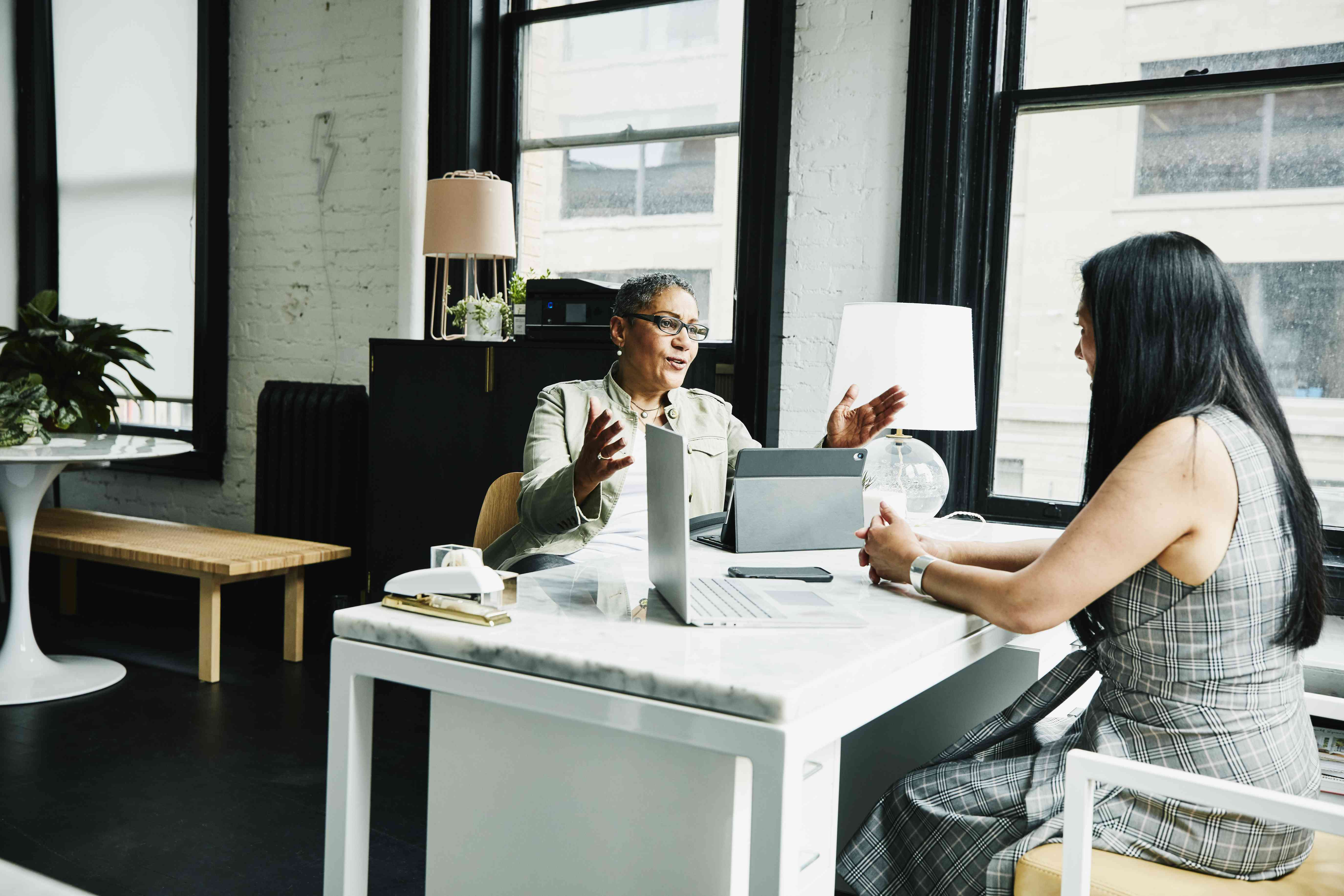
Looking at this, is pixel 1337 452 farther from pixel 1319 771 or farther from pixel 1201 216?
pixel 1319 771

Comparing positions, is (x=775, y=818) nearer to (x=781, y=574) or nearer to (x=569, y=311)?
(x=781, y=574)

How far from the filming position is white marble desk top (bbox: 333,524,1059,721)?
1150mm

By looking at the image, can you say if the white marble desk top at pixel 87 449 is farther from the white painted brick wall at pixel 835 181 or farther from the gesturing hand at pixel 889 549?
the gesturing hand at pixel 889 549

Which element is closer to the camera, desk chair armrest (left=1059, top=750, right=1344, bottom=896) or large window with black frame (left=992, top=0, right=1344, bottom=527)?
desk chair armrest (left=1059, top=750, right=1344, bottom=896)

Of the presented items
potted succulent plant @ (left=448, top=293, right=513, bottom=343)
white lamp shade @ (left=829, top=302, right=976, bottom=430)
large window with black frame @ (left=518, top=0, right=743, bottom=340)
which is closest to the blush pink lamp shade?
white lamp shade @ (left=829, top=302, right=976, bottom=430)

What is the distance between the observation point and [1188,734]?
4.70ft

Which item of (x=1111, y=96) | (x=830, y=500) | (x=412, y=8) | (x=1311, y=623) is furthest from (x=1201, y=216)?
(x=412, y=8)

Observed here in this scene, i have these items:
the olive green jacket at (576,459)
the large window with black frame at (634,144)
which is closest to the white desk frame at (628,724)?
the olive green jacket at (576,459)

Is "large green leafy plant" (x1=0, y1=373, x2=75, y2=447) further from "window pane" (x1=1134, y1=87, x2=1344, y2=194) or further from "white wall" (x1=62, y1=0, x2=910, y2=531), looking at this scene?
"window pane" (x1=1134, y1=87, x2=1344, y2=194)

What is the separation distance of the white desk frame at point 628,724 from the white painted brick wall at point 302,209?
3.14 m

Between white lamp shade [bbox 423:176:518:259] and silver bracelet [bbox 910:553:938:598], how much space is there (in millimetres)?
2384

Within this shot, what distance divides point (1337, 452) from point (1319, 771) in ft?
5.14

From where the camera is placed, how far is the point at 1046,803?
57.2 inches

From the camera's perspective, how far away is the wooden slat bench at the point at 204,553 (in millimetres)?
3730
